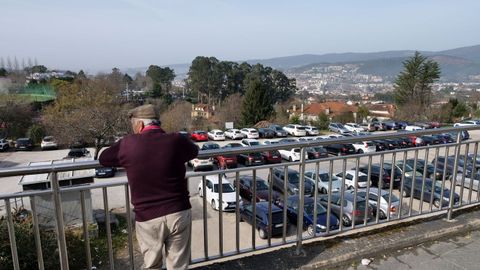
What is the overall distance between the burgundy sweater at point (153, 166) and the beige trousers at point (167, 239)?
0.16 feet

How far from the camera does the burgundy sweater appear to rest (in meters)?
2.04

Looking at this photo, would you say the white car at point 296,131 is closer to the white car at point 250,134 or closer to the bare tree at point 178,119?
the white car at point 250,134

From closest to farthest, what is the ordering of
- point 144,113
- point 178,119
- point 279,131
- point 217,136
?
point 144,113
point 217,136
point 279,131
point 178,119

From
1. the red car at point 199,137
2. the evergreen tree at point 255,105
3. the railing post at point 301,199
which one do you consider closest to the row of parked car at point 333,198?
the railing post at point 301,199

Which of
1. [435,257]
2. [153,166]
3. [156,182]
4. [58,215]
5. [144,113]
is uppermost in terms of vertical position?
[144,113]

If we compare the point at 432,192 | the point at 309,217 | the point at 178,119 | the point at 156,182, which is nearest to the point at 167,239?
the point at 156,182

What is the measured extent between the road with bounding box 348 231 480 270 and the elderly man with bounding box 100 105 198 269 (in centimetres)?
175

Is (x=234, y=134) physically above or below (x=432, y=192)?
below

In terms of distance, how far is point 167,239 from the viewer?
7.39ft

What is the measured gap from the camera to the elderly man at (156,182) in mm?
2047

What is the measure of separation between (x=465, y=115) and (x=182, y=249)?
64136 millimetres

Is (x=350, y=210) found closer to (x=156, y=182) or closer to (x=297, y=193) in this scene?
(x=297, y=193)

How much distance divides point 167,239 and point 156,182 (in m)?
0.43

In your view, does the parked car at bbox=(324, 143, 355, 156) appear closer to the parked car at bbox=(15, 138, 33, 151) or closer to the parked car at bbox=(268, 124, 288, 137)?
the parked car at bbox=(268, 124, 288, 137)
